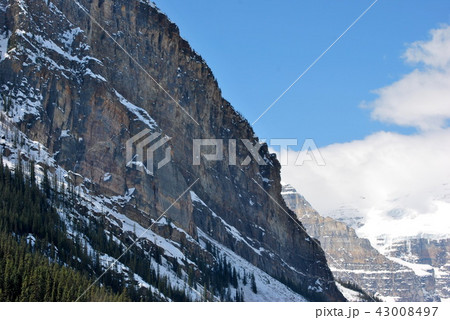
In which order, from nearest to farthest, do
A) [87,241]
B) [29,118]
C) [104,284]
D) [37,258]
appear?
[37,258] → [104,284] → [87,241] → [29,118]

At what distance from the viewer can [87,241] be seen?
16412 cm

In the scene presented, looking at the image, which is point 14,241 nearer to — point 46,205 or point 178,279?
point 46,205

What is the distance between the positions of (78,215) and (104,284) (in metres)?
35.5

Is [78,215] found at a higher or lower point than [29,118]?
lower

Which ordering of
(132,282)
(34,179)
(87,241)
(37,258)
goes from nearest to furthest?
1. (37,258)
2. (132,282)
3. (87,241)
4. (34,179)

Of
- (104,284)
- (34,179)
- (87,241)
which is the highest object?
(34,179)
